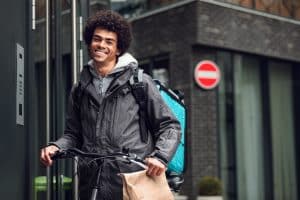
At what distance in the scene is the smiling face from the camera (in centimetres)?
333

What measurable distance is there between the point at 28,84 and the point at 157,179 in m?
1.26

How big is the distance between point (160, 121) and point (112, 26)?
0.53m

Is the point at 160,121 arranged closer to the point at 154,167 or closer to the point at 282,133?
the point at 154,167

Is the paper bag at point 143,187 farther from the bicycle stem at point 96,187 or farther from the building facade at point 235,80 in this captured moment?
the building facade at point 235,80

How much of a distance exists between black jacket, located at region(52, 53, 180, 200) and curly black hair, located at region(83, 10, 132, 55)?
14 centimetres

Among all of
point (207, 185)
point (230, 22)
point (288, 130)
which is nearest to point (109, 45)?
→ point (207, 185)

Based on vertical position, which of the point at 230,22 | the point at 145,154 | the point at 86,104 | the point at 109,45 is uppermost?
the point at 230,22

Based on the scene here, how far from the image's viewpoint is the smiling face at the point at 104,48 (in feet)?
10.9

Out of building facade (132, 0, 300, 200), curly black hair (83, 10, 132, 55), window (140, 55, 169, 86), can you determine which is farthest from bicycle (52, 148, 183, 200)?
window (140, 55, 169, 86)

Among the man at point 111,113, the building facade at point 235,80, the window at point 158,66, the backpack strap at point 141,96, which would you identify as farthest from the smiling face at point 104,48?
the window at point 158,66

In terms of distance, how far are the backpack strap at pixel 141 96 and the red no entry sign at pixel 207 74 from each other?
9.49m

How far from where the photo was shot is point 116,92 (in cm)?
329

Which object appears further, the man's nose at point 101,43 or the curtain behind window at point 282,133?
the curtain behind window at point 282,133

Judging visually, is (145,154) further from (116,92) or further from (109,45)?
(109,45)
